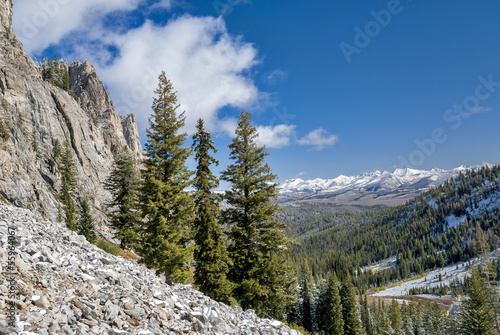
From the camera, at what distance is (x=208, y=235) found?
62.8 ft

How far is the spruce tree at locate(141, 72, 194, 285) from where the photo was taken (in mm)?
17516

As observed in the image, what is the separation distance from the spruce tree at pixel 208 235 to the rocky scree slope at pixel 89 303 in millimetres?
7807

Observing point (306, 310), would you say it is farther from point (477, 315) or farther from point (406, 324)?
point (406, 324)

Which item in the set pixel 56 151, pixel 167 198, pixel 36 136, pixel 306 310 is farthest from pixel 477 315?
pixel 36 136

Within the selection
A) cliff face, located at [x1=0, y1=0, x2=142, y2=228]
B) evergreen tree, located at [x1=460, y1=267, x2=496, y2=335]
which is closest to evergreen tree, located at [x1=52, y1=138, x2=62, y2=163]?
cliff face, located at [x1=0, y1=0, x2=142, y2=228]

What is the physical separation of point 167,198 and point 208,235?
Result: 13.8ft

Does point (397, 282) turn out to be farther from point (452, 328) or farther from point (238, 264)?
point (238, 264)

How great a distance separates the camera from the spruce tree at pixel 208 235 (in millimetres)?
18328

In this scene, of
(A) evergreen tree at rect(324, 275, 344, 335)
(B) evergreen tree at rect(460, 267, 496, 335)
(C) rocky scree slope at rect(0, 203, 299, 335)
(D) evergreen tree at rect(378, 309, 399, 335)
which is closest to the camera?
(C) rocky scree slope at rect(0, 203, 299, 335)

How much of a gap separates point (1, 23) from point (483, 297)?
128m

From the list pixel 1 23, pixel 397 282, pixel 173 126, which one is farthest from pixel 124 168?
pixel 397 282

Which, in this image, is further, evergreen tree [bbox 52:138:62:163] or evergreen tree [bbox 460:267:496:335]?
evergreen tree [bbox 52:138:62:163]

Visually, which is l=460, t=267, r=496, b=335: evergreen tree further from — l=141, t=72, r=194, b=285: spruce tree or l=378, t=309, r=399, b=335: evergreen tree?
l=141, t=72, r=194, b=285: spruce tree

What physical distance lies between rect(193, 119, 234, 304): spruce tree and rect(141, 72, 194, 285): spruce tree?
93 cm
